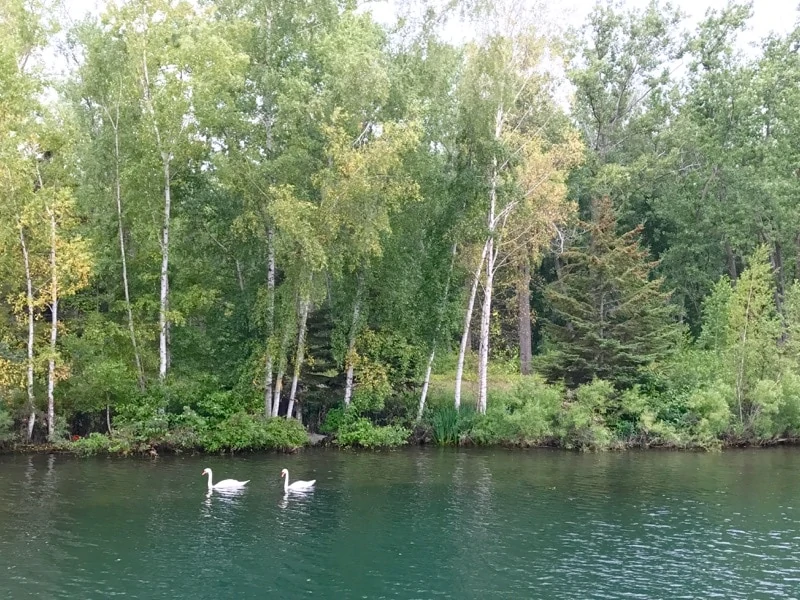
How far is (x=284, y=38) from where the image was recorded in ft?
101

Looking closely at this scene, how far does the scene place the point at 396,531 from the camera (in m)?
19.0

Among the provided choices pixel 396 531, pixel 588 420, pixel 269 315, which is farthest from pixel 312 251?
pixel 588 420

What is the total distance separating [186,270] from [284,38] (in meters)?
10.3

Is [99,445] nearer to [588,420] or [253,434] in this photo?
[253,434]

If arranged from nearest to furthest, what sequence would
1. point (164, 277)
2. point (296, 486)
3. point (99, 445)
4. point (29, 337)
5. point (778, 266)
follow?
point (296, 486)
point (99, 445)
point (29, 337)
point (164, 277)
point (778, 266)

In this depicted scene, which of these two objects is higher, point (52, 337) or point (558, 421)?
point (52, 337)

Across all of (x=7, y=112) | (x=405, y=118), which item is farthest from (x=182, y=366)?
(x=405, y=118)

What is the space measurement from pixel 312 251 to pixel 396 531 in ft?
40.9

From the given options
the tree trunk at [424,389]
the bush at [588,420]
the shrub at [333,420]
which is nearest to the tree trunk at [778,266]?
the bush at [588,420]

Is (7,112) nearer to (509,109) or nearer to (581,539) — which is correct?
(509,109)

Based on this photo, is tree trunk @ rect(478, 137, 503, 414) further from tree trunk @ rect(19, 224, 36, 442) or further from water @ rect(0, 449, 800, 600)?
tree trunk @ rect(19, 224, 36, 442)

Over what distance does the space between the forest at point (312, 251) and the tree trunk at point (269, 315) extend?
89 millimetres

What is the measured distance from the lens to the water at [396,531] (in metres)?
15.3

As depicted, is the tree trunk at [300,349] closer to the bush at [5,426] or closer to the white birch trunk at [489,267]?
the white birch trunk at [489,267]
